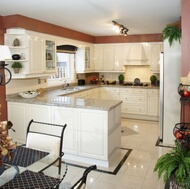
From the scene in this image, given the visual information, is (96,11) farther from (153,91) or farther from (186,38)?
(153,91)

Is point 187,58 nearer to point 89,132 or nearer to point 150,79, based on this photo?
point 89,132

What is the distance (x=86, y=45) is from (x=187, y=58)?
4.33 m

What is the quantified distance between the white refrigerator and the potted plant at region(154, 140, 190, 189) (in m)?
2.10

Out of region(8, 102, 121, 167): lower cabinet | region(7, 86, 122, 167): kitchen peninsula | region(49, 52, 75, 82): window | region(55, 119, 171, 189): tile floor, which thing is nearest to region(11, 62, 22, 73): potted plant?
region(7, 86, 122, 167): kitchen peninsula

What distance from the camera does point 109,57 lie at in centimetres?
706

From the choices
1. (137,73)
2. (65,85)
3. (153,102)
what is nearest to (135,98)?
(153,102)

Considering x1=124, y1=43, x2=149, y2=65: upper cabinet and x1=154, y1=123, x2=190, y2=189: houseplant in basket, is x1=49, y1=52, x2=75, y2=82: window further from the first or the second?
x1=154, y1=123, x2=190, y2=189: houseplant in basket

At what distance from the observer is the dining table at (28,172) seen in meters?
1.70

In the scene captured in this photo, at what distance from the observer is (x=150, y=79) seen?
22.1 feet

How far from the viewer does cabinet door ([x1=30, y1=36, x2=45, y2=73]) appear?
170 inches

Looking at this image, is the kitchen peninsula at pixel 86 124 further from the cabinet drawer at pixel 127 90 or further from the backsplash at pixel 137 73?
the backsplash at pixel 137 73

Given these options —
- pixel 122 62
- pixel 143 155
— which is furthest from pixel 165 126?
pixel 122 62

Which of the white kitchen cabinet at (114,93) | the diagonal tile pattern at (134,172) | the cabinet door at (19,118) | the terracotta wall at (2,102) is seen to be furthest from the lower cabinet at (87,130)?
the white kitchen cabinet at (114,93)

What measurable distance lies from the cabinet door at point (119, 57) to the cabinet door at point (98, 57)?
0.49m
